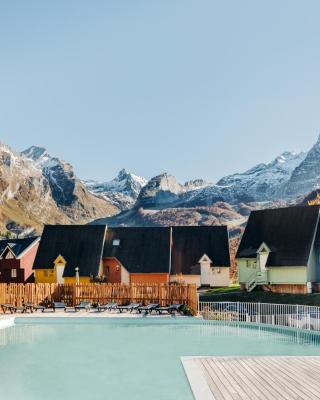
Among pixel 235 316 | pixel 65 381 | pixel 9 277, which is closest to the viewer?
pixel 65 381

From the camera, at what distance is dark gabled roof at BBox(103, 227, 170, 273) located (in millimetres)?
56219

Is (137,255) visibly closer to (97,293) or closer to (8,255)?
(8,255)

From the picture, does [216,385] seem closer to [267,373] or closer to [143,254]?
[267,373]

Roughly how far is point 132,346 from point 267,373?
1147cm

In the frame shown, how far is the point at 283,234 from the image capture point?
51719 millimetres

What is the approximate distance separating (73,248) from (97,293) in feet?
55.8

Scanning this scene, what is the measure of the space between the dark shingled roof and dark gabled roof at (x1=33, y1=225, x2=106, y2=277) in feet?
4.62

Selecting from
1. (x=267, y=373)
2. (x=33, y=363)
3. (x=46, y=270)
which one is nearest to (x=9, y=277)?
(x=46, y=270)

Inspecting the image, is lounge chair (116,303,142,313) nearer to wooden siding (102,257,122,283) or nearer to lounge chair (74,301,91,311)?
lounge chair (74,301,91,311)

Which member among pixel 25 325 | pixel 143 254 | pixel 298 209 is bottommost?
pixel 25 325

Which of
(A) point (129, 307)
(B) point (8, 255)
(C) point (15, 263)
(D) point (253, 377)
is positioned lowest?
(A) point (129, 307)

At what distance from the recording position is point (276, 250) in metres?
50.7

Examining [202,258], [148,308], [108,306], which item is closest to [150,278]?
[202,258]

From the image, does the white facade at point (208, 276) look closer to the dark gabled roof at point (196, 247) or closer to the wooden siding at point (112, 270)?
the dark gabled roof at point (196, 247)
